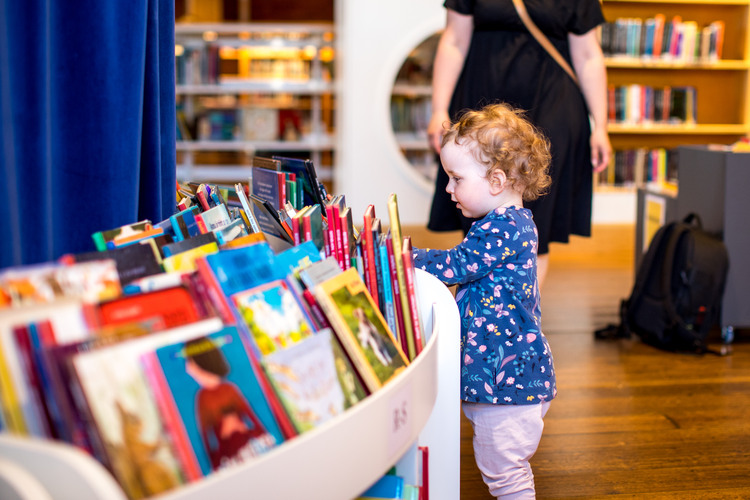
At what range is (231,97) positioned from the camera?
6.85m

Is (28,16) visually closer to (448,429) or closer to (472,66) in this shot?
(448,429)

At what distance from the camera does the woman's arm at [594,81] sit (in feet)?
7.30

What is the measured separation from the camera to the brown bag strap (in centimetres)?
212

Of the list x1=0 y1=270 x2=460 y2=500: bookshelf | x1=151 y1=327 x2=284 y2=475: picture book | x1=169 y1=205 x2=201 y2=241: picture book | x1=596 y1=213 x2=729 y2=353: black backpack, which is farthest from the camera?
x1=596 y1=213 x2=729 y2=353: black backpack

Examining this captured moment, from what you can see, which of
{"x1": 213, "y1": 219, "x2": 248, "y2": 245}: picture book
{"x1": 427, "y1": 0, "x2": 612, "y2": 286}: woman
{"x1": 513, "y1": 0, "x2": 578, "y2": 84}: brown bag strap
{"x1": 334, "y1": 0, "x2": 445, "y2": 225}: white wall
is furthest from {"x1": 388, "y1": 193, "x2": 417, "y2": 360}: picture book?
{"x1": 334, "y1": 0, "x2": 445, "y2": 225}: white wall

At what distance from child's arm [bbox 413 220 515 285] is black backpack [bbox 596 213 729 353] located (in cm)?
161

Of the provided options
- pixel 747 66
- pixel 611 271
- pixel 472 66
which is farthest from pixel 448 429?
pixel 747 66

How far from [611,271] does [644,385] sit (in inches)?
76.1

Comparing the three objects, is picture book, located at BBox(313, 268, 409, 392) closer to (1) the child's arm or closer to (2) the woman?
(1) the child's arm

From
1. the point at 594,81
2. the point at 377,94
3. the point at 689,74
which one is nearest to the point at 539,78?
the point at 594,81

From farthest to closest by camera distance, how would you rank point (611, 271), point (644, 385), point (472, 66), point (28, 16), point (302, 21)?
point (302, 21) → point (611, 271) → point (644, 385) → point (472, 66) → point (28, 16)

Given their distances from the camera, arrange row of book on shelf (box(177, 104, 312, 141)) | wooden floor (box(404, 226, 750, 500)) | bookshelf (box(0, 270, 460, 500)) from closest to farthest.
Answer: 1. bookshelf (box(0, 270, 460, 500))
2. wooden floor (box(404, 226, 750, 500))
3. row of book on shelf (box(177, 104, 312, 141))

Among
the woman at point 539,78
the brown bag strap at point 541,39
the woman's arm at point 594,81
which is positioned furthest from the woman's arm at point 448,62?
the woman's arm at point 594,81

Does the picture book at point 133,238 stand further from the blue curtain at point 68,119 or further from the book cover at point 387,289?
the book cover at point 387,289
